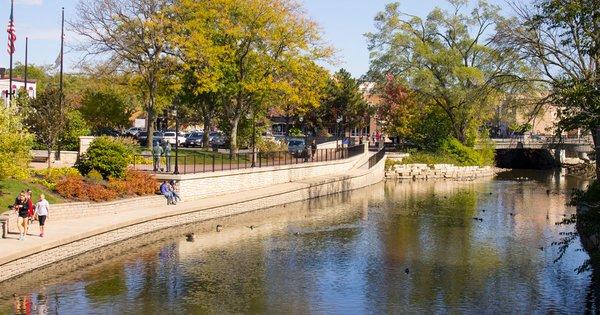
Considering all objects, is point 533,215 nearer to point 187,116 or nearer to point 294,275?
point 294,275

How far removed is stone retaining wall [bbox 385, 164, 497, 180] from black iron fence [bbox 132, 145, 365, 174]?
475 cm

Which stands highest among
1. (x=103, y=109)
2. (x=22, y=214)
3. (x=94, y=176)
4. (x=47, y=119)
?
(x=103, y=109)

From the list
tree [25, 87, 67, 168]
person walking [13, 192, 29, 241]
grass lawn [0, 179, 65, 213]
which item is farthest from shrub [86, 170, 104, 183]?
person walking [13, 192, 29, 241]

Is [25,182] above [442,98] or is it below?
below

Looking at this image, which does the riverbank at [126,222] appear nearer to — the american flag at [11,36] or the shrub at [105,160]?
the shrub at [105,160]

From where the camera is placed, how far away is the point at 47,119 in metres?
40.7

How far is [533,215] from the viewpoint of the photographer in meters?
41.9

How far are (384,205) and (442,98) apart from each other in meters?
27.9

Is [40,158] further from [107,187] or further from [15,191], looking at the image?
[15,191]

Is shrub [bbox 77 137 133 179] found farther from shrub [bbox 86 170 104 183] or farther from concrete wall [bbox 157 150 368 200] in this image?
concrete wall [bbox 157 150 368 200]

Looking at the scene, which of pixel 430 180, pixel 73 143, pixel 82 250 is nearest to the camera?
pixel 82 250

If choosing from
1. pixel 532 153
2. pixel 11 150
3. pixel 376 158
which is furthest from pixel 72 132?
pixel 532 153

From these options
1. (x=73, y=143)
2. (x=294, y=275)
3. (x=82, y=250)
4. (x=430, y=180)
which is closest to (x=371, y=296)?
(x=294, y=275)

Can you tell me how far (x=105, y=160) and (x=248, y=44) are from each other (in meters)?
17.4
